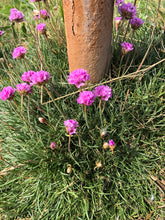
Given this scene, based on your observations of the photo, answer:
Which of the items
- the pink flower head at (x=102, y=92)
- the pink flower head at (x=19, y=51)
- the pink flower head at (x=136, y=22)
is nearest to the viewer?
the pink flower head at (x=102, y=92)

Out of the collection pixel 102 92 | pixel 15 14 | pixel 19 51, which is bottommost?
pixel 102 92

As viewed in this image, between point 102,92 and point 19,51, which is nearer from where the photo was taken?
point 102,92

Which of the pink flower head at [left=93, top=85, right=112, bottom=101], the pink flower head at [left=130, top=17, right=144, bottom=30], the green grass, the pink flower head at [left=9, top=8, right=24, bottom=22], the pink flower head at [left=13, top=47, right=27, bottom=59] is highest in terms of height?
the pink flower head at [left=9, top=8, right=24, bottom=22]

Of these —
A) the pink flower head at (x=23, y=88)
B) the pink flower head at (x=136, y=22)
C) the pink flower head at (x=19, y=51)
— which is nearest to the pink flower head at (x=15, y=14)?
the pink flower head at (x=19, y=51)

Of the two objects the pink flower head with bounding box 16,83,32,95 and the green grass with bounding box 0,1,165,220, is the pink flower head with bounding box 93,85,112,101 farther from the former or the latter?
the pink flower head with bounding box 16,83,32,95

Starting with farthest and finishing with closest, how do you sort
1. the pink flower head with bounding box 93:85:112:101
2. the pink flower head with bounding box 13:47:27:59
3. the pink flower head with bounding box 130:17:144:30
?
the pink flower head with bounding box 130:17:144:30, the pink flower head with bounding box 13:47:27:59, the pink flower head with bounding box 93:85:112:101

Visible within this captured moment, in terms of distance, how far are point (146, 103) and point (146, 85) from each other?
0.58ft

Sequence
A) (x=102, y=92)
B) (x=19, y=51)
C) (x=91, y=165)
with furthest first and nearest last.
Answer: (x=91, y=165), (x=19, y=51), (x=102, y=92)

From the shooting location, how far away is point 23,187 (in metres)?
1.45

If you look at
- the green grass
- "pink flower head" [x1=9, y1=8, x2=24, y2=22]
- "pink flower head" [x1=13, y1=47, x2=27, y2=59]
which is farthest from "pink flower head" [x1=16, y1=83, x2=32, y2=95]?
"pink flower head" [x1=9, y1=8, x2=24, y2=22]

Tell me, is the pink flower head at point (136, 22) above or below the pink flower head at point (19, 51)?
above

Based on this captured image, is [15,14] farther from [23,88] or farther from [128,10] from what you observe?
[128,10]

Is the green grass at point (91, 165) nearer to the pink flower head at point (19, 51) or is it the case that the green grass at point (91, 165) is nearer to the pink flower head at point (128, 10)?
the pink flower head at point (19, 51)

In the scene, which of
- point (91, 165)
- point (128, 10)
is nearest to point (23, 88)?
point (91, 165)
